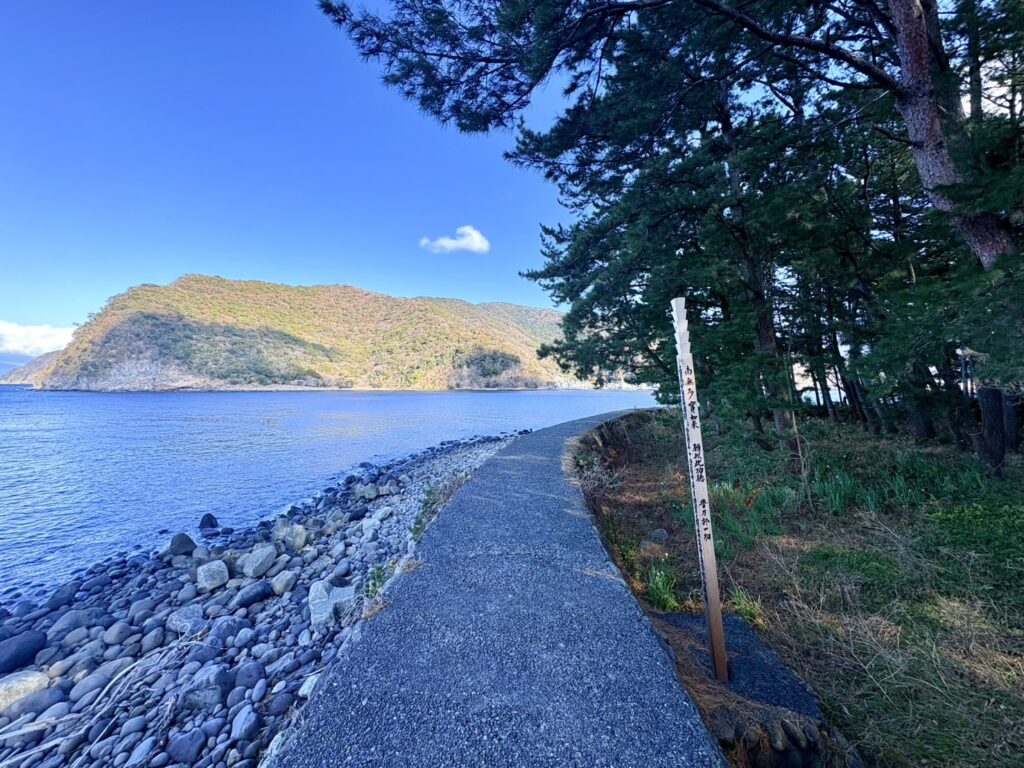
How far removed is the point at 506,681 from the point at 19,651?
17.2ft

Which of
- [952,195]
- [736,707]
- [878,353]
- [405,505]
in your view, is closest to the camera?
[736,707]

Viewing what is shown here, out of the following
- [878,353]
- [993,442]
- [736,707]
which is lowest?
[736,707]

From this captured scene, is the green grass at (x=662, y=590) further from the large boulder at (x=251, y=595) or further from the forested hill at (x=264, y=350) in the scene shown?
the forested hill at (x=264, y=350)

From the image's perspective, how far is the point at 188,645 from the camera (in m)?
3.39

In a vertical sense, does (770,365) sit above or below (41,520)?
above

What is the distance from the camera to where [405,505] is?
21.9 feet

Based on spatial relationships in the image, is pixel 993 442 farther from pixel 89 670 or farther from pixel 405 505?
pixel 89 670

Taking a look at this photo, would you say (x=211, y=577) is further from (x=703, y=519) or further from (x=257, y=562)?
(x=703, y=519)

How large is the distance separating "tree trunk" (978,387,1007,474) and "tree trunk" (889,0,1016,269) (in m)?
2.34

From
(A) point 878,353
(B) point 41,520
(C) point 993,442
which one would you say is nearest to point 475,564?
(A) point 878,353

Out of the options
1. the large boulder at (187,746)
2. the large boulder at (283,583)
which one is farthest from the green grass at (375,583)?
the large boulder at (283,583)

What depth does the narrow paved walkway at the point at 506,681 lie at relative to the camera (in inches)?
57.2

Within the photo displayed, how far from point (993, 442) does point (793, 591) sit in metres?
3.74

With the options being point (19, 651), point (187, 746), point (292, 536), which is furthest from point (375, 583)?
point (19, 651)
